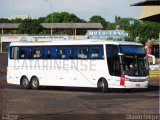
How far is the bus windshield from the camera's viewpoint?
28625 millimetres

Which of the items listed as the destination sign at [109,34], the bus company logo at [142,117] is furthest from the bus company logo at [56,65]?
the destination sign at [109,34]

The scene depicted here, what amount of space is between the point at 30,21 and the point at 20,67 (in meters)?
100

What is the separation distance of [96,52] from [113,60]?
3.58 feet

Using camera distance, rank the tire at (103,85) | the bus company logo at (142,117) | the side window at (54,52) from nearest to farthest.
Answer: the bus company logo at (142,117)
the tire at (103,85)
the side window at (54,52)

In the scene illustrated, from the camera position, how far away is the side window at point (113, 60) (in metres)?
28.7

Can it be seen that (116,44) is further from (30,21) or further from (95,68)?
(30,21)

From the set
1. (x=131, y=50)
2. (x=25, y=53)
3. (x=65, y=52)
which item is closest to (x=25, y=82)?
(x=25, y=53)

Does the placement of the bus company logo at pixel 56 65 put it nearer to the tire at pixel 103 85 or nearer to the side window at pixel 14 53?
the side window at pixel 14 53

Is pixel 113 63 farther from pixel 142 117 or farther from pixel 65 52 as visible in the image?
pixel 142 117

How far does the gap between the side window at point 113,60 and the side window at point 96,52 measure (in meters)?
0.44

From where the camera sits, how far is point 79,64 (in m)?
30.0

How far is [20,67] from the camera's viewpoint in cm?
3291

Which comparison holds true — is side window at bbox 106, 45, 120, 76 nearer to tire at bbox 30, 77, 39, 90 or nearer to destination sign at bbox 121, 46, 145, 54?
destination sign at bbox 121, 46, 145, 54

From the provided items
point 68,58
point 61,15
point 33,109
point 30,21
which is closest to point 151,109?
point 33,109
